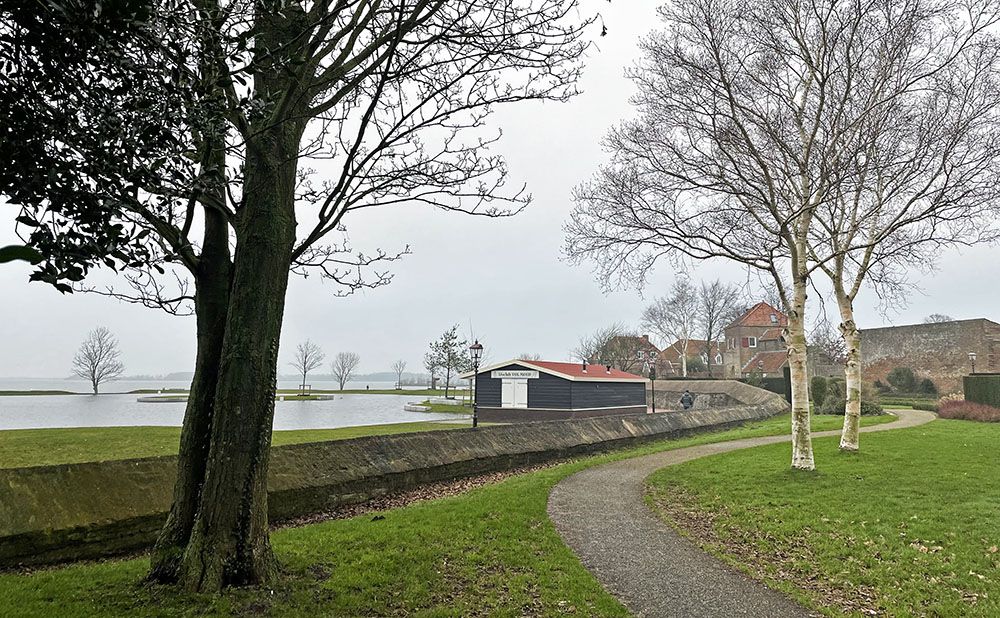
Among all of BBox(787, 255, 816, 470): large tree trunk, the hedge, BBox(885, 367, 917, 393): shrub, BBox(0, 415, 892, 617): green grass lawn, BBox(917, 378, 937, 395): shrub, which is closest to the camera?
BBox(0, 415, 892, 617): green grass lawn

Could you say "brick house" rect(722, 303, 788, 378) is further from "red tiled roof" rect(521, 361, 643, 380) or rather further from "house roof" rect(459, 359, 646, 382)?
"house roof" rect(459, 359, 646, 382)

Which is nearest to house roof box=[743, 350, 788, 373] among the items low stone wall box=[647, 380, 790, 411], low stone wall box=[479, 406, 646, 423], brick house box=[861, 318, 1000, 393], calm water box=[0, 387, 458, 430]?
brick house box=[861, 318, 1000, 393]

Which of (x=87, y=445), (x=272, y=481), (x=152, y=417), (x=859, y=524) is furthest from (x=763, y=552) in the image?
(x=152, y=417)

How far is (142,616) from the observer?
162 inches

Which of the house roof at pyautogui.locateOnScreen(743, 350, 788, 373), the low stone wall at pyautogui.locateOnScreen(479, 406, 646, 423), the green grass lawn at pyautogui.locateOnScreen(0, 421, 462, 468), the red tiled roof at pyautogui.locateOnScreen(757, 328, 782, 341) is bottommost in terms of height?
the low stone wall at pyautogui.locateOnScreen(479, 406, 646, 423)

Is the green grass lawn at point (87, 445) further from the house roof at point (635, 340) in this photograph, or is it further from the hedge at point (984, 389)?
the house roof at point (635, 340)

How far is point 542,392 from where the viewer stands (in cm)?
3133

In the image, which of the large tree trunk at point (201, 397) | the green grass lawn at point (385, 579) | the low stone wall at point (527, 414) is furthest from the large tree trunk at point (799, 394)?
the low stone wall at point (527, 414)

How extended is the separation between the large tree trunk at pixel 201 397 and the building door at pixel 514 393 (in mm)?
26922

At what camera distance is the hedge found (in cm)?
2686

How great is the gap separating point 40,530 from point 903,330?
161 feet

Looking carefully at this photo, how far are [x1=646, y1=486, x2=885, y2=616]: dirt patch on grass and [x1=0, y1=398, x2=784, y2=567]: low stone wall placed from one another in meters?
4.25

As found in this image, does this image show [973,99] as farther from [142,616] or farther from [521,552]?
[142,616]

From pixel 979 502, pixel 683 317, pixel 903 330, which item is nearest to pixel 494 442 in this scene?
pixel 979 502
